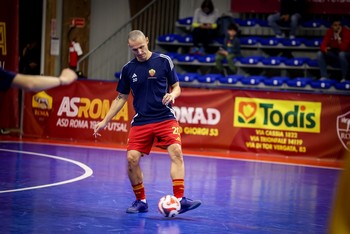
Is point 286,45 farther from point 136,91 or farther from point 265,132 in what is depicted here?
point 136,91

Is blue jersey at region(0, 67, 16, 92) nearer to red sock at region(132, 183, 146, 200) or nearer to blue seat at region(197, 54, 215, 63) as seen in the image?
red sock at region(132, 183, 146, 200)

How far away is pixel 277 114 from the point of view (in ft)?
50.5

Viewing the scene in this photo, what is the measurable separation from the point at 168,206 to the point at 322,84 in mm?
11253

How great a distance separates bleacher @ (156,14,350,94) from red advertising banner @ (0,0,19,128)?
4.85m

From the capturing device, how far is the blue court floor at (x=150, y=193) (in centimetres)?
708

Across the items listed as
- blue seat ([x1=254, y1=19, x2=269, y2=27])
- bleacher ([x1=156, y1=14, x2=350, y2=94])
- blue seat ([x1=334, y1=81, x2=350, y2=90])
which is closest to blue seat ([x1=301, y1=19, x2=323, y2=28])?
bleacher ([x1=156, y1=14, x2=350, y2=94])

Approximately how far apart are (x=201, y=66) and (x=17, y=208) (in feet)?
45.9

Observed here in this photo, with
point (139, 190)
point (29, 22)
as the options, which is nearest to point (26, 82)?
point (139, 190)

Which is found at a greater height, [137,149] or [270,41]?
[270,41]

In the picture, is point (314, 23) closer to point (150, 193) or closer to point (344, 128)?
point (344, 128)

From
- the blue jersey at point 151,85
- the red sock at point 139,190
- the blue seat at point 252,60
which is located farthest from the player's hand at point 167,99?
the blue seat at point 252,60

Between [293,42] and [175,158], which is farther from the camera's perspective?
[293,42]

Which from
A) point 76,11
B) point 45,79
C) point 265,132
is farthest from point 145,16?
point 45,79

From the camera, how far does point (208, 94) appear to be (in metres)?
16.0
